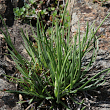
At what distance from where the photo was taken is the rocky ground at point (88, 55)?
1327 mm

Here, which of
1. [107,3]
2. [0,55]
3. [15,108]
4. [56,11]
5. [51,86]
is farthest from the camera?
[56,11]

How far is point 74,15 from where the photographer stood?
202cm

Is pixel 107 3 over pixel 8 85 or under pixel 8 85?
over

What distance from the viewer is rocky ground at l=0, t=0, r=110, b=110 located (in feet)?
4.35

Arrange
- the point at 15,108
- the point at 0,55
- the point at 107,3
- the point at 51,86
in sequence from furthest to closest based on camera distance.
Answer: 1. the point at 107,3
2. the point at 0,55
3. the point at 51,86
4. the point at 15,108

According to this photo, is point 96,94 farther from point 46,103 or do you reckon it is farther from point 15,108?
point 15,108

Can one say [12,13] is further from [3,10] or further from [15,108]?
[15,108]

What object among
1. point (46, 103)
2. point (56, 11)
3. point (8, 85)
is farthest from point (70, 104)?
point (56, 11)

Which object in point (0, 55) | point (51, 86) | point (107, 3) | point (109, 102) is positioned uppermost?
point (107, 3)

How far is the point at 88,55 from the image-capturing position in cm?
166

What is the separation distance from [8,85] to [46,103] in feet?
1.23

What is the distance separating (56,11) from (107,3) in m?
0.67

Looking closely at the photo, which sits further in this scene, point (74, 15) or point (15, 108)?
point (74, 15)

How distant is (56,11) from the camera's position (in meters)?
2.14
